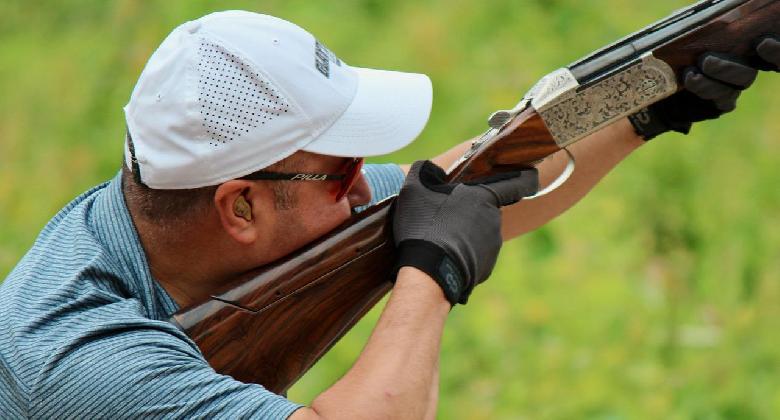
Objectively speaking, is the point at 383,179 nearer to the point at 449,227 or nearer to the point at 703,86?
the point at 449,227

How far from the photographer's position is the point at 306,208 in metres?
2.93

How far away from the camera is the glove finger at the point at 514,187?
10.1 feet

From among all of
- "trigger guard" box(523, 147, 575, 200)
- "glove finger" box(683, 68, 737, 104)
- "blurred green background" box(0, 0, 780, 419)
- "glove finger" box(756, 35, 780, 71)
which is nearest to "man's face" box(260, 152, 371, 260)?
"trigger guard" box(523, 147, 575, 200)

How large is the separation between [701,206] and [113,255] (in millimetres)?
3588

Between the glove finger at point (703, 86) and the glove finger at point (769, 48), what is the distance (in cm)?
12

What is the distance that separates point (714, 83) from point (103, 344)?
168cm

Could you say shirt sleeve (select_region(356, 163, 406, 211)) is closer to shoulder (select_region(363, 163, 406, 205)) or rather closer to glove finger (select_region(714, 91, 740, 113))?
shoulder (select_region(363, 163, 406, 205))

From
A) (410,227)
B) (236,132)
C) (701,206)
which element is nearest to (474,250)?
(410,227)

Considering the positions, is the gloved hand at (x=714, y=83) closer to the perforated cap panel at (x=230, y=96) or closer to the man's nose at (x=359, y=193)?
the man's nose at (x=359, y=193)

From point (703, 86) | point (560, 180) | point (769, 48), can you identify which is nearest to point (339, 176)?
point (560, 180)

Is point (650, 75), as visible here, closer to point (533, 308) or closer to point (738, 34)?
point (738, 34)

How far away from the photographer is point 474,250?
289cm

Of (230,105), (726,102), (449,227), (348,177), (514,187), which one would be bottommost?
(726,102)

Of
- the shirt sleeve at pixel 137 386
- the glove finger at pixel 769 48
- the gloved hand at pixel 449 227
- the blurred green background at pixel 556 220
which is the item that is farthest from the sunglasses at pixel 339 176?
the blurred green background at pixel 556 220
